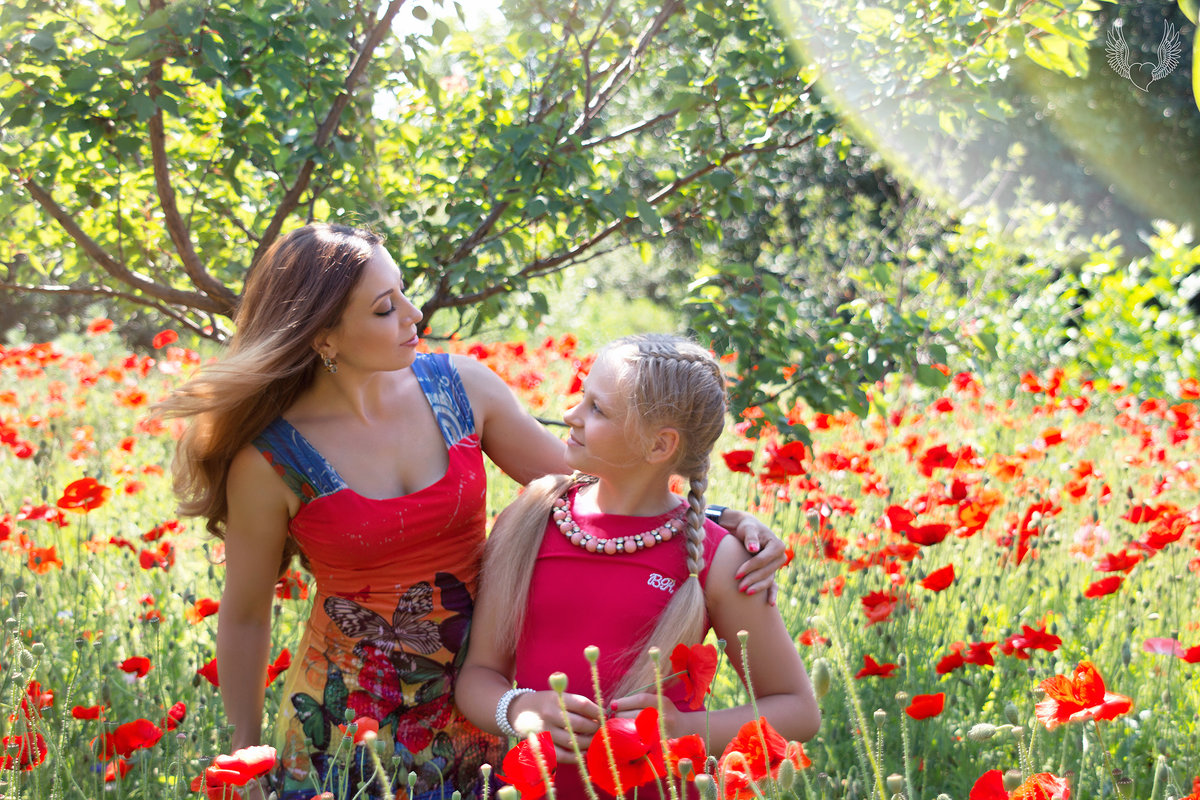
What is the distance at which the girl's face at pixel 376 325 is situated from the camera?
6.33 feet

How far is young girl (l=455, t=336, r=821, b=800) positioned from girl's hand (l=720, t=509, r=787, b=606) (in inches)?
1.0

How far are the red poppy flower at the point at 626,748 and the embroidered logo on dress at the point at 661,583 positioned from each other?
556mm

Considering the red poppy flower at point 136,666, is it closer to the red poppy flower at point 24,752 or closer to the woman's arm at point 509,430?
the red poppy flower at point 24,752

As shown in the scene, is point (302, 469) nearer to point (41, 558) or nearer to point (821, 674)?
point (821, 674)

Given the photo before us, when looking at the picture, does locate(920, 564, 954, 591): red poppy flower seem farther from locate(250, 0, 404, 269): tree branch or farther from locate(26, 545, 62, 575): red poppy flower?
locate(26, 545, 62, 575): red poppy flower

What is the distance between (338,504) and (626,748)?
976mm

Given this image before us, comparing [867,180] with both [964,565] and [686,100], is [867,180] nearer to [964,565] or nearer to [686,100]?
[964,565]

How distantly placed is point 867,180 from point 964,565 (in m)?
10.4

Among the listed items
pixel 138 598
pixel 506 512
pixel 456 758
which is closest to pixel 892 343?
pixel 506 512

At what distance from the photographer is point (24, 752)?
5.12 ft

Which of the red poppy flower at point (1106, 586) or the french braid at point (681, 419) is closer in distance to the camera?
the french braid at point (681, 419)

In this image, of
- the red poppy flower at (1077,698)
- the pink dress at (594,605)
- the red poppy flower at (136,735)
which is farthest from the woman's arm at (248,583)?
the red poppy flower at (1077,698)

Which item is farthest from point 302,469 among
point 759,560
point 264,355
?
point 759,560

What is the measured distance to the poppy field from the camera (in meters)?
1.56
